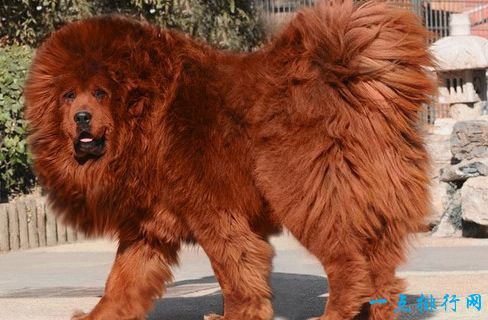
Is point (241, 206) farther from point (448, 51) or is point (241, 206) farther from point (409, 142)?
point (448, 51)

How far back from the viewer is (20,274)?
10.0 m

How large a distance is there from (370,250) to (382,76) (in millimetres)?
933

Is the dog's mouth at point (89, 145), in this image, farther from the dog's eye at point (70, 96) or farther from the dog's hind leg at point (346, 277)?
the dog's hind leg at point (346, 277)

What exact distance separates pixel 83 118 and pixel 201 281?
3518mm

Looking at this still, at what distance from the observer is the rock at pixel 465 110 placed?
1345 centimetres

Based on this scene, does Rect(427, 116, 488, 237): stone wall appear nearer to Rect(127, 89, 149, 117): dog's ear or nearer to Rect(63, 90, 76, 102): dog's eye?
Rect(127, 89, 149, 117): dog's ear

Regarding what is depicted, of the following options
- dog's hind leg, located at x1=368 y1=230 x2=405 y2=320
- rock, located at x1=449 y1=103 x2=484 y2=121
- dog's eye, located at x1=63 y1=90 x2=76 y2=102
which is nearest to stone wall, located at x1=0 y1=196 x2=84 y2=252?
rock, located at x1=449 y1=103 x2=484 y2=121

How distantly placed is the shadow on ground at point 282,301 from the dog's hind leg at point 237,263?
3.01 ft

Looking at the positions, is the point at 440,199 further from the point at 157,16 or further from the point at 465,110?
the point at 157,16

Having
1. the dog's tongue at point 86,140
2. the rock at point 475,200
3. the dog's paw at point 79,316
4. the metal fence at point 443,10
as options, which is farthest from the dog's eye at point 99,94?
the metal fence at point 443,10

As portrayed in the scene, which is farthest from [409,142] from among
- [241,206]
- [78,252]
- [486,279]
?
[78,252]

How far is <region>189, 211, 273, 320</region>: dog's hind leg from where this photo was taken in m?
5.64

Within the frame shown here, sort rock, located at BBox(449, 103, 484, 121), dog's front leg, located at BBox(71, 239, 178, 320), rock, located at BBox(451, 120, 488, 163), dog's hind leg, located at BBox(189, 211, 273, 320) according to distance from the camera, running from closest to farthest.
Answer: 1. dog's hind leg, located at BBox(189, 211, 273, 320)
2. dog's front leg, located at BBox(71, 239, 178, 320)
3. rock, located at BBox(451, 120, 488, 163)
4. rock, located at BBox(449, 103, 484, 121)

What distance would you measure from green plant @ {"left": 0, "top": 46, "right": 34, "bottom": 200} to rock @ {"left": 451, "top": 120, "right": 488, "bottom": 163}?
500 cm
